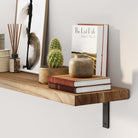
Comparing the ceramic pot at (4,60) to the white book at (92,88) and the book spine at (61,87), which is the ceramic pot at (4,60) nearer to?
the book spine at (61,87)

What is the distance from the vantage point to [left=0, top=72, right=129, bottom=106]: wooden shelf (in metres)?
0.89

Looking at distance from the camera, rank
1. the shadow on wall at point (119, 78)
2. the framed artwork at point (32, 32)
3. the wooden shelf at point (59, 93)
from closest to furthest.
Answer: the wooden shelf at point (59, 93), the shadow on wall at point (119, 78), the framed artwork at point (32, 32)

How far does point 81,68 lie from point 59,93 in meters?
0.10

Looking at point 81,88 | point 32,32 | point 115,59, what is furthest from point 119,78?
point 32,32

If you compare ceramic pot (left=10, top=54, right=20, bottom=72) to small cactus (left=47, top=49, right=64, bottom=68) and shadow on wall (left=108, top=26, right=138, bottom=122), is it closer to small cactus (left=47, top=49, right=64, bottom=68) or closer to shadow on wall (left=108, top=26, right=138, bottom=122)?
small cactus (left=47, top=49, right=64, bottom=68)

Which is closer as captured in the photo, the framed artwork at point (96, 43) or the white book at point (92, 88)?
the white book at point (92, 88)

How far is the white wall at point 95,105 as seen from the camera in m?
1.00

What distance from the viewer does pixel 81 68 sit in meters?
0.94

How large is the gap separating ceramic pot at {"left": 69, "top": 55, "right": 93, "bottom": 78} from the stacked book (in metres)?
0.02

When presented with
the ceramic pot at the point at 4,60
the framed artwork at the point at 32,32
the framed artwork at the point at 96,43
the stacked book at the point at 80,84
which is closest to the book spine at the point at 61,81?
the stacked book at the point at 80,84

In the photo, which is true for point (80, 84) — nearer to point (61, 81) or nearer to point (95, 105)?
point (61, 81)

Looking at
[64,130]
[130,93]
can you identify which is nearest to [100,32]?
[130,93]

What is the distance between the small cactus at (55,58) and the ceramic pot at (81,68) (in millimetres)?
122

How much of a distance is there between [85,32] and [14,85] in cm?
31
